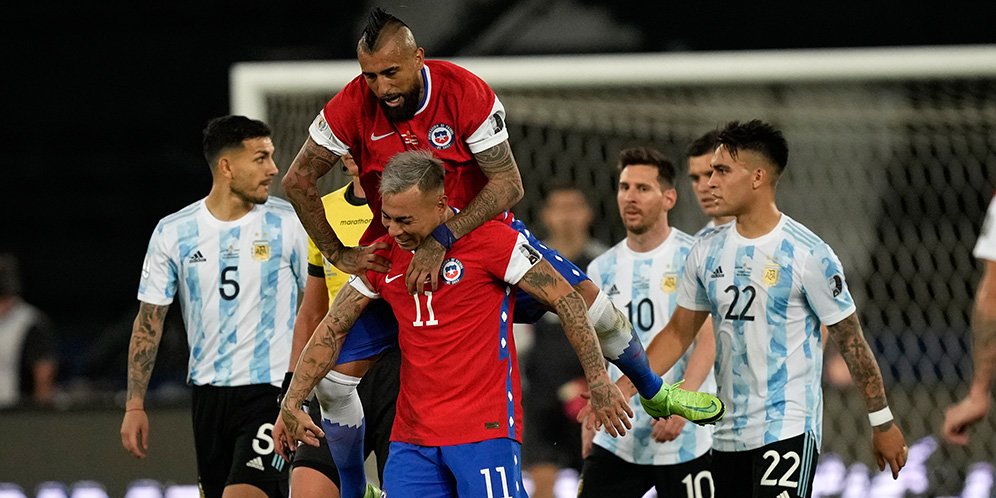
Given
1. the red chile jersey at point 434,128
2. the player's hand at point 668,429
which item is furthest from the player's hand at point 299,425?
the player's hand at point 668,429

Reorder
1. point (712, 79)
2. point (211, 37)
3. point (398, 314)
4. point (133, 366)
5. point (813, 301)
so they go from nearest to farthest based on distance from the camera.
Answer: point (398, 314), point (813, 301), point (133, 366), point (712, 79), point (211, 37)

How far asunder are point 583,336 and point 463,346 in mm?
382

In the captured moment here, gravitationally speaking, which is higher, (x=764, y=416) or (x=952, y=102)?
(x=952, y=102)

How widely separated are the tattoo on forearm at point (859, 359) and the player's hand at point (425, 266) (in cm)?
145

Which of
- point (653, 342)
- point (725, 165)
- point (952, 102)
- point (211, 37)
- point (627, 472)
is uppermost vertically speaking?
point (211, 37)

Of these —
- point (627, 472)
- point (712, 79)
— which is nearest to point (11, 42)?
point (712, 79)

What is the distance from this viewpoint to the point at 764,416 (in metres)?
5.36

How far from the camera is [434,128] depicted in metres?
5.13

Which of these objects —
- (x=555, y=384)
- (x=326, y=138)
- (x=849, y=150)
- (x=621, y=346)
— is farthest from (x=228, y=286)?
(x=849, y=150)

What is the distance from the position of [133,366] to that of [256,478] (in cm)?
71

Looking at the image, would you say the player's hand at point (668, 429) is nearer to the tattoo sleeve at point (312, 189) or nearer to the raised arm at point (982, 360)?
the raised arm at point (982, 360)

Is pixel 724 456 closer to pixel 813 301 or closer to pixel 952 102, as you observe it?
pixel 813 301

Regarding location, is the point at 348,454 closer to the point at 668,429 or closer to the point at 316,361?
the point at 316,361

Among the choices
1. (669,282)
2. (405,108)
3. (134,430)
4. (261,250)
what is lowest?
(134,430)
